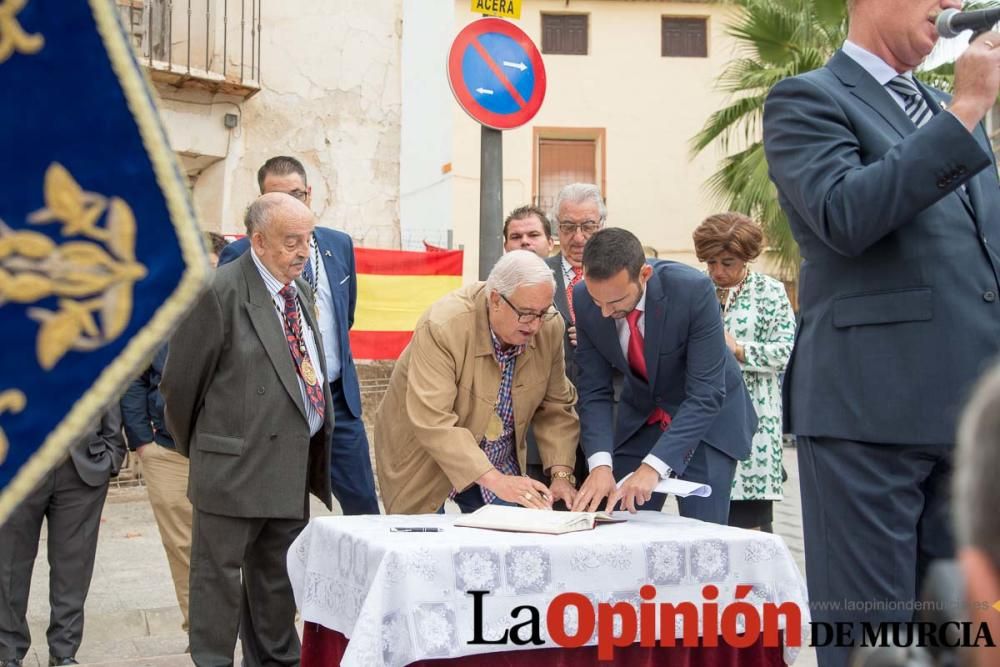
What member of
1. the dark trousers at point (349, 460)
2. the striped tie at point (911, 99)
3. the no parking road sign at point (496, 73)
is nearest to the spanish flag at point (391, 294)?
the no parking road sign at point (496, 73)

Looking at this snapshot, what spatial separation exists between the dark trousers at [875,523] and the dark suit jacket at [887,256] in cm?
6

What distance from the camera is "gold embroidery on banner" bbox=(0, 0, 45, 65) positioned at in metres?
1.31

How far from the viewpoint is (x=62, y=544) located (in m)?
5.04

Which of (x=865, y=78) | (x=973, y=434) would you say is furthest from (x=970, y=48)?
(x=973, y=434)

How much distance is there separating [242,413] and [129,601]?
2.20 m

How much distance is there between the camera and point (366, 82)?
35.8 ft

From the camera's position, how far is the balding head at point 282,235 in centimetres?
442

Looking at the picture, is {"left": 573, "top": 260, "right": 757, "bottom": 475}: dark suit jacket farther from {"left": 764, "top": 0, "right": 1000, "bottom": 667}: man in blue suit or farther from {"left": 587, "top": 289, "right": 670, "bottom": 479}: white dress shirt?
{"left": 764, "top": 0, "right": 1000, "bottom": 667}: man in blue suit

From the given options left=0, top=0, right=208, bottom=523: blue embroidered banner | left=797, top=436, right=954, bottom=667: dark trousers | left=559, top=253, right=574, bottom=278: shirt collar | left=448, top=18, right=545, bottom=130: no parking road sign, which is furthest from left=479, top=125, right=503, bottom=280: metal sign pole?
left=0, top=0, right=208, bottom=523: blue embroidered banner

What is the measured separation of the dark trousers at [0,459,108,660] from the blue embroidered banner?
377cm

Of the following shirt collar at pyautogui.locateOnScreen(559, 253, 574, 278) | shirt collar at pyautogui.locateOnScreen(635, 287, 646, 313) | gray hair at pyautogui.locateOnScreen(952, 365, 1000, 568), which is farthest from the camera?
shirt collar at pyautogui.locateOnScreen(559, 253, 574, 278)

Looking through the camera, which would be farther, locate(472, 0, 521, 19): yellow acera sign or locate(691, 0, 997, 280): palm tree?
locate(691, 0, 997, 280): palm tree

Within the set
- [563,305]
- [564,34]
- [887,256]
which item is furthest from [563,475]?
[564,34]

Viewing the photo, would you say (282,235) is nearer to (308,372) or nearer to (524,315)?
(308,372)
